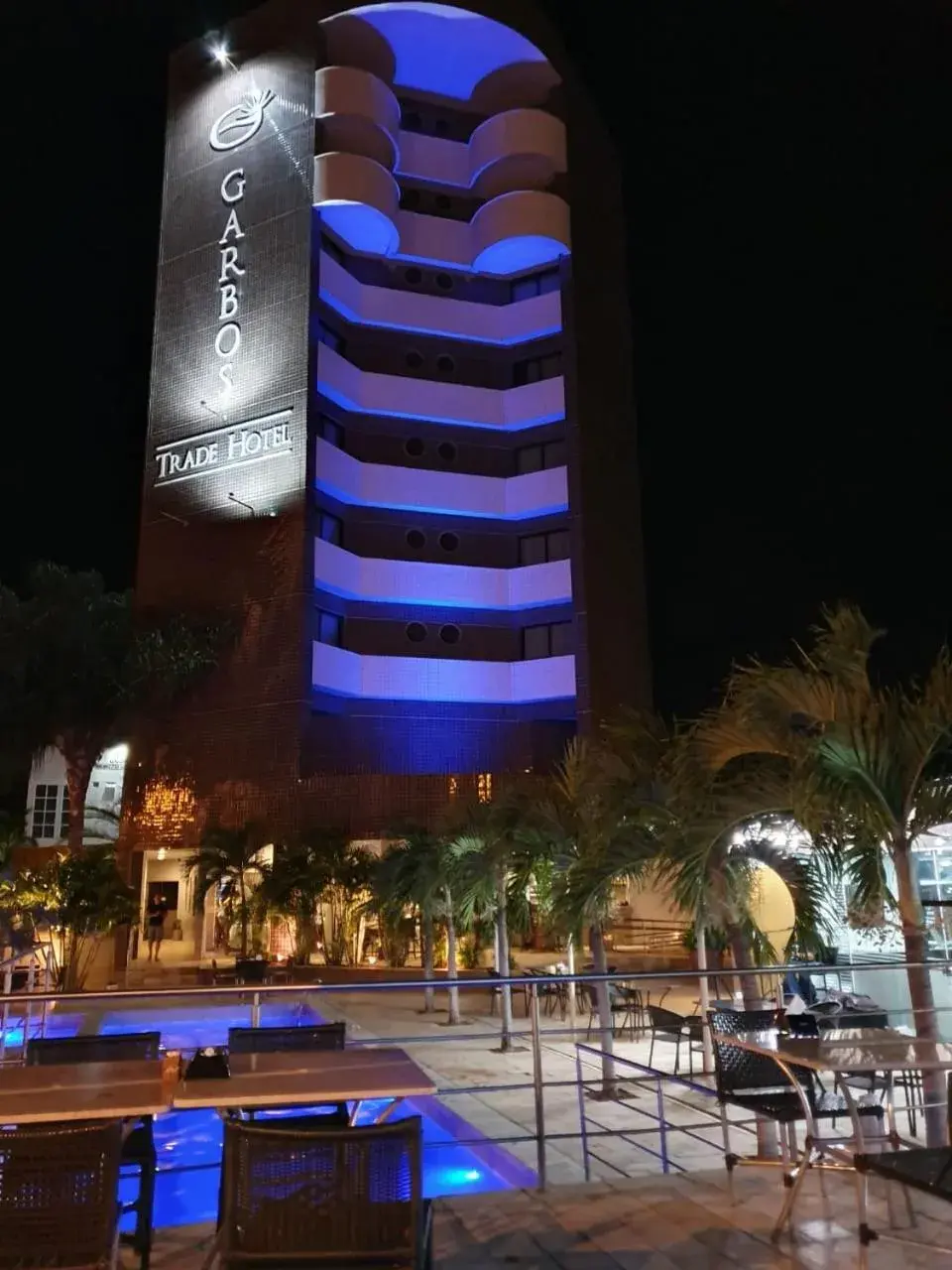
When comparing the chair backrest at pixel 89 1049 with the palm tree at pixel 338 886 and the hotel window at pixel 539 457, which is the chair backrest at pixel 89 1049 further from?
the hotel window at pixel 539 457

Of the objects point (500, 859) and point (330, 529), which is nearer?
point (500, 859)

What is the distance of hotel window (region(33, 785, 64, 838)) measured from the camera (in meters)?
32.5

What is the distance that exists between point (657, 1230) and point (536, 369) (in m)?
28.1

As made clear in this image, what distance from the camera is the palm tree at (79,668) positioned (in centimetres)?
2362

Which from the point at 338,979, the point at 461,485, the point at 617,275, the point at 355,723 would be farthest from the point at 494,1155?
the point at 617,275

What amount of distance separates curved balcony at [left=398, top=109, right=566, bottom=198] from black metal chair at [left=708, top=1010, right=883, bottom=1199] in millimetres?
29417

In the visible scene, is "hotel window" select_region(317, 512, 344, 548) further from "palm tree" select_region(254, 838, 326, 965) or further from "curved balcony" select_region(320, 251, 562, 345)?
"palm tree" select_region(254, 838, 326, 965)

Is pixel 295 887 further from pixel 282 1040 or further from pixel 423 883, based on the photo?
pixel 282 1040

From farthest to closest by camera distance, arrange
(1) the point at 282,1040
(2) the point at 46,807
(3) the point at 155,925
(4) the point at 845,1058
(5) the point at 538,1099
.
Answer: (2) the point at 46,807 → (3) the point at 155,925 → (5) the point at 538,1099 → (1) the point at 282,1040 → (4) the point at 845,1058

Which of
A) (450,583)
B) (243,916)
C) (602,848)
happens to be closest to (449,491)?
(450,583)

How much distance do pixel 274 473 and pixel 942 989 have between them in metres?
19.8

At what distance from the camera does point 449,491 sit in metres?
28.3

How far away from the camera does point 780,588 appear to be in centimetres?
3150

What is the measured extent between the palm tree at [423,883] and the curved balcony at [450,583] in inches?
494
